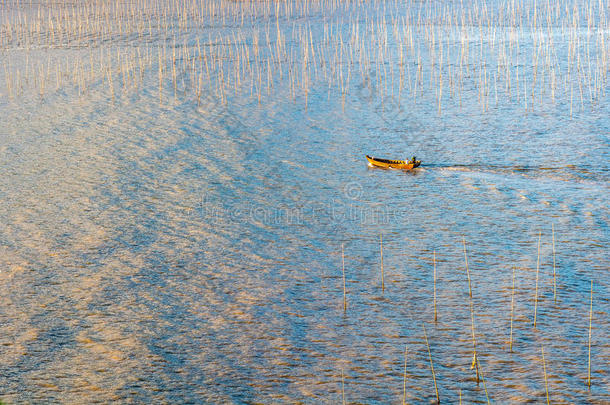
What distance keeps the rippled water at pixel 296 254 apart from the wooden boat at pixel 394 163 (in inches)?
4.2

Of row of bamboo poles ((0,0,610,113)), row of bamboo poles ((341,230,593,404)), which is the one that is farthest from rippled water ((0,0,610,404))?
row of bamboo poles ((0,0,610,113))

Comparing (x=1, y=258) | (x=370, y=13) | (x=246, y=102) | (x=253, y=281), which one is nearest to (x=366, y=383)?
(x=253, y=281)

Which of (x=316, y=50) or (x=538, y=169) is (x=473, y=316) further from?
(x=316, y=50)

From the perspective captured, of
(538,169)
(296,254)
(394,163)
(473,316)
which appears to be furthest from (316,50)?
(473,316)

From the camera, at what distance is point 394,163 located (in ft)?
29.3

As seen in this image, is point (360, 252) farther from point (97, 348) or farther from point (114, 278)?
point (97, 348)

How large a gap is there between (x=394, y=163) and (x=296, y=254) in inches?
103

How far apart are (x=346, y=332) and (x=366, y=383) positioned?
2.26 feet

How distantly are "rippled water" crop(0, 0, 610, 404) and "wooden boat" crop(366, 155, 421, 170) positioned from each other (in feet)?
0.35

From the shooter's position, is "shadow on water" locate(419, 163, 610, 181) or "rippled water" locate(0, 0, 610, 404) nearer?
"rippled water" locate(0, 0, 610, 404)

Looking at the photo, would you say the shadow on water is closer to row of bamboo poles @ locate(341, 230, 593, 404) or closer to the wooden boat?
the wooden boat

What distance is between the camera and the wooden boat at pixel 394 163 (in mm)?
8805

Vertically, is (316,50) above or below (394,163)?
above

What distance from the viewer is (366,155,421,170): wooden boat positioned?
880 cm
